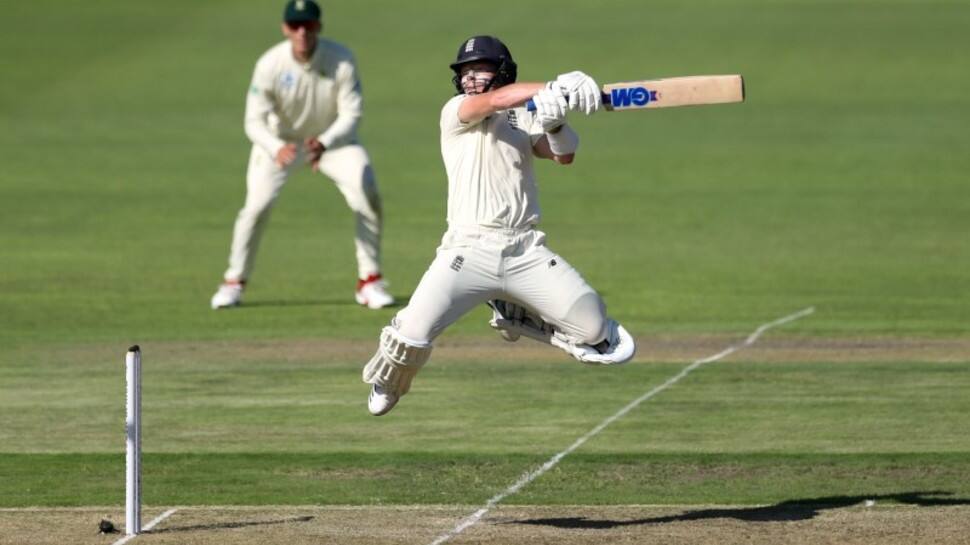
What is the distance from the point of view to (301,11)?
54.7ft

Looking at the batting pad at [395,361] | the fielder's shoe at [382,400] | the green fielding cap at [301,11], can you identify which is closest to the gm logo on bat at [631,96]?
the batting pad at [395,361]

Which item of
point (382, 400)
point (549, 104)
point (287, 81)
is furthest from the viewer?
point (287, 81)

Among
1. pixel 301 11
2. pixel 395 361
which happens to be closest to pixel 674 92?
pixel 395 361

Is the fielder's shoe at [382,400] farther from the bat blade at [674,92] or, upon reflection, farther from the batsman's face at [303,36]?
the batsman's face at [303,36]

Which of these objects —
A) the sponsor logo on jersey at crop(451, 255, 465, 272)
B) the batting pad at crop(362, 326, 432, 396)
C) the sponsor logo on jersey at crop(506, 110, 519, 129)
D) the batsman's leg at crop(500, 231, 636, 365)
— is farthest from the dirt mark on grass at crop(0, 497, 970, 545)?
the sponsor logo on jersey at crop(506, 110, 519, 129)

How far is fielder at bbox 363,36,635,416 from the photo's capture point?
30.6 ft

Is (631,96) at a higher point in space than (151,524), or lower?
higher

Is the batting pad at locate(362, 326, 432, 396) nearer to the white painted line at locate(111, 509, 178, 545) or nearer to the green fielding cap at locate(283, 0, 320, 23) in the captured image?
the white painted line at locate(111, 509, 178, 545)

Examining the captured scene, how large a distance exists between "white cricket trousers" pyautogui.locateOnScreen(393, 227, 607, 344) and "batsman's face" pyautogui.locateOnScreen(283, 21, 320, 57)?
7.73 meters

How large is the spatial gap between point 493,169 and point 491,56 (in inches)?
20.9

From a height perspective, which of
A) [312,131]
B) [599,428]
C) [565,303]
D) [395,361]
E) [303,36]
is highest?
[303,36]

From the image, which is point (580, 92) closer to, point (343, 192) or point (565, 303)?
point (565, 303)

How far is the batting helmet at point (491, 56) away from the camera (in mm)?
9508

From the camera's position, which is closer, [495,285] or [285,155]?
[495,285]
